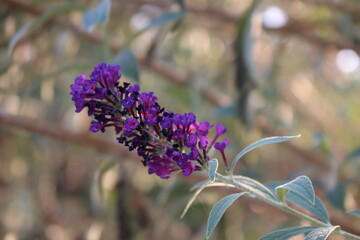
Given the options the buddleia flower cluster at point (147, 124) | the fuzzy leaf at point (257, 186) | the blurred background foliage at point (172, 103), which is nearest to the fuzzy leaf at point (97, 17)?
the blurred background foliage at point (172, 103)

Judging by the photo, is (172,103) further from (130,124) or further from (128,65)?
(130,124)

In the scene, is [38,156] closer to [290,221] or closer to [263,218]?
[263,218]

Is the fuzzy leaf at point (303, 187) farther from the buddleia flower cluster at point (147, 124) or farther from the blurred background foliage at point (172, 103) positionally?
the blurred background foliage at point (172, 103)

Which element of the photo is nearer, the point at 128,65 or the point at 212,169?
the point at 212,169

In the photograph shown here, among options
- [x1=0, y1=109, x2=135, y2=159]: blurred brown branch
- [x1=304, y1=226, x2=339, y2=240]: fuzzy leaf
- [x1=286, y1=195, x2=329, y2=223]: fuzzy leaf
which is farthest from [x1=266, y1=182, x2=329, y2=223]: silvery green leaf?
[x1=0, y1=109, x2=135, y2=159]: blurred brown branch

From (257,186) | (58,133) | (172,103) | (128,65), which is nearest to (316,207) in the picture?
(257,186)

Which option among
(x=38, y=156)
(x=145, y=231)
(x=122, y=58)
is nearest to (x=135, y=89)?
(x=122, y=58)
